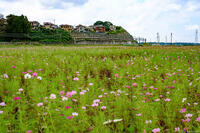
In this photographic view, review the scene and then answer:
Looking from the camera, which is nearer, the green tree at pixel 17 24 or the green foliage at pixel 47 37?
the green tree at pixel 17 24

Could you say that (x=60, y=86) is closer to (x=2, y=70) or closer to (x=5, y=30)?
(x=2, y=70)

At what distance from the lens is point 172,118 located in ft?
5.86

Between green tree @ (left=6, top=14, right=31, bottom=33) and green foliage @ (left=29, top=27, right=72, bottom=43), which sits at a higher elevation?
green tree @ (left=6, top=14, right=31, bottom=33)

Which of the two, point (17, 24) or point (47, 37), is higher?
point (17, 24)

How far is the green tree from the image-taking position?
4990cm

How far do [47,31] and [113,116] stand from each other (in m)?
66.8

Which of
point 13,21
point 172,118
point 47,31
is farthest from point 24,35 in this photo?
point 172,118

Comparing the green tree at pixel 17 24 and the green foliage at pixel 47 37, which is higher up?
the green tree at pixel 17 24

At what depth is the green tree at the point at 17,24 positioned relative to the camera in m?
49.9

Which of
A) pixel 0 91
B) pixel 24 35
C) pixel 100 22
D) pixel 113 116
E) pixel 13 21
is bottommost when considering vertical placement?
pixel 113 116

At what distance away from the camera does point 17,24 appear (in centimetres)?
5016

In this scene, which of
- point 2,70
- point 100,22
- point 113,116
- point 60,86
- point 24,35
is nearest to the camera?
point 113,116

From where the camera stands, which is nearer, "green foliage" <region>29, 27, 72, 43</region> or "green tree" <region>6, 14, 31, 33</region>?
"green tree" <region>6, 14, 31, 33</region>

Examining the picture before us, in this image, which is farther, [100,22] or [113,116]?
[100,22]
